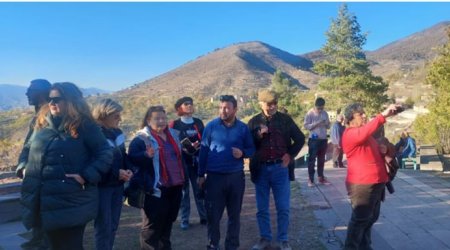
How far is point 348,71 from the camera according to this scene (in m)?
31.6

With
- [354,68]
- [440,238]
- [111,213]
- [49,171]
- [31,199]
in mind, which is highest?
[354,68]

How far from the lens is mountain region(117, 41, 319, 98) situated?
208 ft

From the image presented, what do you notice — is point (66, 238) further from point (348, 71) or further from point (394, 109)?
point (348, 71)

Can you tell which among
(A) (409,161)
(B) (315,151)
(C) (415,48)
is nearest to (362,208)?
(B) (315,151)

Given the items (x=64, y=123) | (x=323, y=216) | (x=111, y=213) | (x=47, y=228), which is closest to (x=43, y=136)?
(x=64, y=123)

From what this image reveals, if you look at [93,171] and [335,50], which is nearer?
[93,171]

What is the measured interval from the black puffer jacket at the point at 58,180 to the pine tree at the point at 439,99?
11.6 m

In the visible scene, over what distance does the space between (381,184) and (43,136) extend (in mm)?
3146

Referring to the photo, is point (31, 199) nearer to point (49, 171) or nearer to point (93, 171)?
point (49, 171)

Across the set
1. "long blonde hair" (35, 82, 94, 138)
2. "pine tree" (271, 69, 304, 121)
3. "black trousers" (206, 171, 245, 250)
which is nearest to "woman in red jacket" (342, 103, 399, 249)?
"black trousers" (206, 171, 245, 250)

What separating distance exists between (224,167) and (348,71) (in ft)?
95.5

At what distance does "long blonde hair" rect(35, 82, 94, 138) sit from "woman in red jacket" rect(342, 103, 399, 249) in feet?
8.18

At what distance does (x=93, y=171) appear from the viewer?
328cm

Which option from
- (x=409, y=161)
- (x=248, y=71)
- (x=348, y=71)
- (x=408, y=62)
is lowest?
(x=409, y=161)
